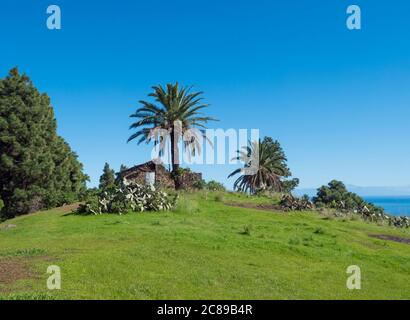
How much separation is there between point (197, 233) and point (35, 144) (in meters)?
25.9

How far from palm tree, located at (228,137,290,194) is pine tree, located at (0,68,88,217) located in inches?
941

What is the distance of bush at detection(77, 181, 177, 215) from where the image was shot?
76.7 feet

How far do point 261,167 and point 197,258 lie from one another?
42207 millimetres

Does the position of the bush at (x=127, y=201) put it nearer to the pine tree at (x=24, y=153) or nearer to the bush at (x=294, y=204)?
the bush at (x=294, y=204)

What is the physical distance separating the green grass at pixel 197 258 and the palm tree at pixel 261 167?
Result: 31.2 meters

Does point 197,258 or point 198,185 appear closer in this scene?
point 197,258

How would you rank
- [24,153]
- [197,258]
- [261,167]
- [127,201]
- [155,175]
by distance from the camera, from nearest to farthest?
[197,258] → [127,201] → [155,175] → [24,153] → [261,167]

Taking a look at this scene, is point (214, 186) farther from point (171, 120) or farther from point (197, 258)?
point (197, 258)

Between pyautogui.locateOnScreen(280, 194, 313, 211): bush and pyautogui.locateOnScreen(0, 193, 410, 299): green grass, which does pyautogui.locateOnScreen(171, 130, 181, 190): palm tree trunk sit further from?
pyautogui.locateOnScreen(0, 193, 410, 299): green grass

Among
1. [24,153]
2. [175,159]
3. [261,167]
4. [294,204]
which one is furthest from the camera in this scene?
[261,167]

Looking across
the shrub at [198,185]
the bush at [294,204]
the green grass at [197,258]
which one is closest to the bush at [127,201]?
the green grass at [197,258]

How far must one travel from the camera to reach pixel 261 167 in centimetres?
5466

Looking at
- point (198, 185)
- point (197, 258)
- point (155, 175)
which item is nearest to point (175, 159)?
point (155, 175)
